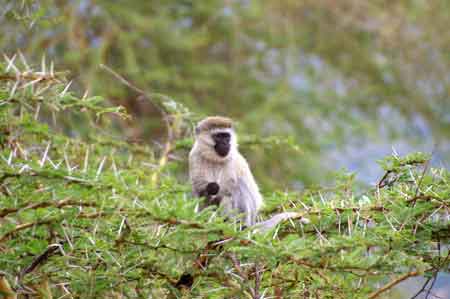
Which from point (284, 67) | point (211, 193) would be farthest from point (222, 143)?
point (284, 67)

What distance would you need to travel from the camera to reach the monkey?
460 centimetres

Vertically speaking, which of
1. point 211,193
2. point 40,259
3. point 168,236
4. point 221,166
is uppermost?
point 221,166

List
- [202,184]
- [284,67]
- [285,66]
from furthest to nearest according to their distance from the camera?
[284,67]
[285,66]
[202,184]

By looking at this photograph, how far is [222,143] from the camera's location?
4.67m

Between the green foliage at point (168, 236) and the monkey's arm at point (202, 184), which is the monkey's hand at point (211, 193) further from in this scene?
the green foliage at point (168, 236)

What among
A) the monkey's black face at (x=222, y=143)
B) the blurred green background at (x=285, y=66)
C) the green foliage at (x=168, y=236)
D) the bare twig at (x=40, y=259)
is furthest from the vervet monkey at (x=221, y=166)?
the blurred green background at (x=285, y=66)

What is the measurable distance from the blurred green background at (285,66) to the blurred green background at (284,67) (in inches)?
0.7

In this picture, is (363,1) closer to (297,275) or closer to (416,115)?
(416,115)

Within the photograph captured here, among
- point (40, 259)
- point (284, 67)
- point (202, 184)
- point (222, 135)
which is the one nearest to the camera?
point (40, 259)

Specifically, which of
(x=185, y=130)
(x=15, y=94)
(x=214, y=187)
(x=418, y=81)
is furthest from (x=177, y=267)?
(x=418, y=81)

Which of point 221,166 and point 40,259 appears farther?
point 221,166

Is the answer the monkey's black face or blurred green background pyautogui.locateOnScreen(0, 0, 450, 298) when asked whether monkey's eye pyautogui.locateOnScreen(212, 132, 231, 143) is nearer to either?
the monkey's black face

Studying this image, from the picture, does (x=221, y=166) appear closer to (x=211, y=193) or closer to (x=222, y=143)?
(x=222, y=143)

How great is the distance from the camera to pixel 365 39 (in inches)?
455
